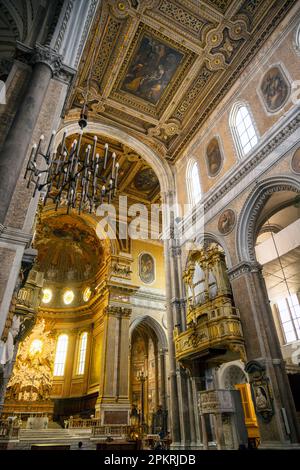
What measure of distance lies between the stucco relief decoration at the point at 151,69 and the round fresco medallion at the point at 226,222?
20.7ft

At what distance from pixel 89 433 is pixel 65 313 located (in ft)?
28.5

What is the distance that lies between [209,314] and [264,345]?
5.74 ft

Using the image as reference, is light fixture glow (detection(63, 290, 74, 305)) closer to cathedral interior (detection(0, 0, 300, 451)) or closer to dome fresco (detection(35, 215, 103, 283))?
dome fresco (detection(35, 215, 103, 283))

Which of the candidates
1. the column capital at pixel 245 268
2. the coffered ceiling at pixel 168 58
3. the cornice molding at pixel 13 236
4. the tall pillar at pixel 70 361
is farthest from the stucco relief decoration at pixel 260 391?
the tall pillar at pixel 70 361

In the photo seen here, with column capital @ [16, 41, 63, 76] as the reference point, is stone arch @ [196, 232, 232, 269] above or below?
below

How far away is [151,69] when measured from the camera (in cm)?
1223

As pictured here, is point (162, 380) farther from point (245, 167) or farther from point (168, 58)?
point (168, 58)

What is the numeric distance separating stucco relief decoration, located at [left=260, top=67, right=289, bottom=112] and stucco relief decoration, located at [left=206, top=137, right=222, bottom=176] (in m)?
2.48

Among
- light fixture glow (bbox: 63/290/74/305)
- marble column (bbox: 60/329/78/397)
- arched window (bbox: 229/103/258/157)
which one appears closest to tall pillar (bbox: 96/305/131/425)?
marble column (bbox: 60/329/78/397)

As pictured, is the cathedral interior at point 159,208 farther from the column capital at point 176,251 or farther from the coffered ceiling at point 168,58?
the column capital at point 176,251

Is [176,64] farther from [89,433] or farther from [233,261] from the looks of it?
[89,433]

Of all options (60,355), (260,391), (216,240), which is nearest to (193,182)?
(216,240)

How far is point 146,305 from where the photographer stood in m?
19.2

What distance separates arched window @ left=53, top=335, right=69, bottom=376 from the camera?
19.9 metres
